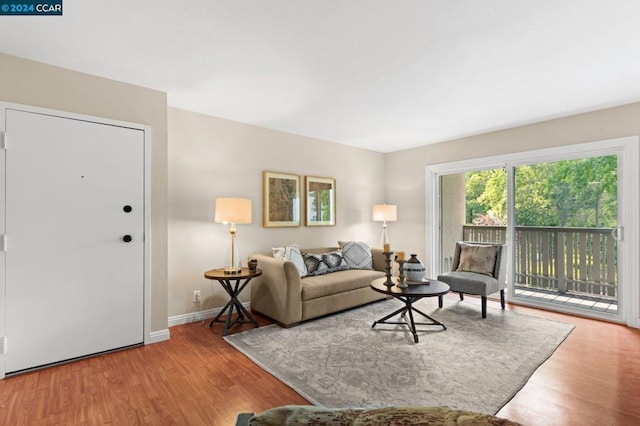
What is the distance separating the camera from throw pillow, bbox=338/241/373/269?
171 inches

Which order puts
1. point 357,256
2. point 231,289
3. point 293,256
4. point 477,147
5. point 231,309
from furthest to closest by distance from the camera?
point 477,147 → point 357,256 → point 293,256 → point 231,289 → point 231,309

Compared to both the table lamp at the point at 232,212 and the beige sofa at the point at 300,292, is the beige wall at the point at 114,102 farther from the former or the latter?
the beige sofa at the point at 300,292

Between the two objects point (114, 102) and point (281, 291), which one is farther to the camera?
point (281, 291)

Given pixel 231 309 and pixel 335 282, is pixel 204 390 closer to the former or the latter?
pixel 231 309

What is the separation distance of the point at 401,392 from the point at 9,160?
335cm

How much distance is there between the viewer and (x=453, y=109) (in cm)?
352

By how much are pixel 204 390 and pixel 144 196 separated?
5.95 ft

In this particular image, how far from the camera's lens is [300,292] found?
3311mm

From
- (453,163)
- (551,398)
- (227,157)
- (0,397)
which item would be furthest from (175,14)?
(453,163)

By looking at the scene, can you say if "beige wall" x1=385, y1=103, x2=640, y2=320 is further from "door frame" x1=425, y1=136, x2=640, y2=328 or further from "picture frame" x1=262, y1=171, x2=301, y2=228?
"picture frame" x1=262, y1=171, x2=301, y2=228

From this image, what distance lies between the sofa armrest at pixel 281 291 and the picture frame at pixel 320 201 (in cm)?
129

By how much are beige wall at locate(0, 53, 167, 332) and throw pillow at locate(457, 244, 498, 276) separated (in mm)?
3642

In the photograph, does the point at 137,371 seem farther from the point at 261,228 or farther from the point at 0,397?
the point at 261,228

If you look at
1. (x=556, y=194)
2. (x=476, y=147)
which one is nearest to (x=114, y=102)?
(x=476, y=147)
